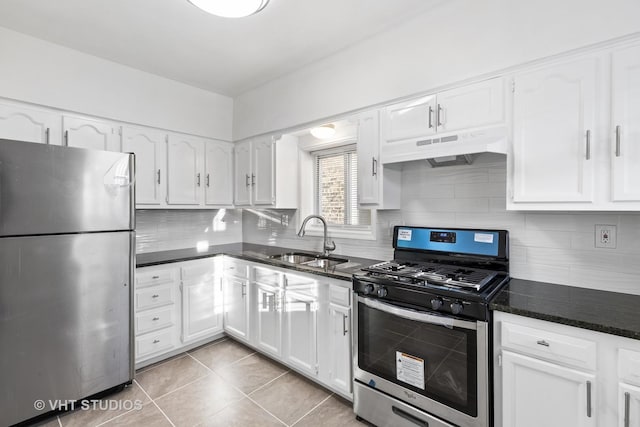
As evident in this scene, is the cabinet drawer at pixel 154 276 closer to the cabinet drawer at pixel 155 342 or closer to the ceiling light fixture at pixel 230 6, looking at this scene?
the cabinet drawer at pixel 155 342

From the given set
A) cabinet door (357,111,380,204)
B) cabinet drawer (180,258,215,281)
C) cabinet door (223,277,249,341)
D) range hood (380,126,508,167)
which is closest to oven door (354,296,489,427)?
cabinet door (357,111,380,204)

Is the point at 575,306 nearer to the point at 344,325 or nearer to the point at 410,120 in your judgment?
the point at 344,325

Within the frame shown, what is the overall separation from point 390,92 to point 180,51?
182 centimetres

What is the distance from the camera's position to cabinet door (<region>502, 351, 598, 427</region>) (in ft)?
4.21

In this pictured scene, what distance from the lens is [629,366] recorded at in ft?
3.91

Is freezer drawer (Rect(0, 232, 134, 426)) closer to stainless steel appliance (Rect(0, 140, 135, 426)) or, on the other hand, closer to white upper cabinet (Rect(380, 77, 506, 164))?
stainless steel appliance (Rect(0, 140, 135, 426))

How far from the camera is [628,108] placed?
4.58 feet

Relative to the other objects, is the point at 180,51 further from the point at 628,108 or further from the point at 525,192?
the point at 628,108

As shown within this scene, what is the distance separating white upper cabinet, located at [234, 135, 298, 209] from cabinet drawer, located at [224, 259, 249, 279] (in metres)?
0.66

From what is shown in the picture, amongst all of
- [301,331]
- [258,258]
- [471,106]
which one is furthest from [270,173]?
[471,106]

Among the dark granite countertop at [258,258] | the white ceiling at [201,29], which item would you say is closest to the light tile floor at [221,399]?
the dark granite countertop at [258,258]

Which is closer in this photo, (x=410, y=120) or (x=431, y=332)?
(x=431, y=332)

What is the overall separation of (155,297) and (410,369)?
218 centimetres

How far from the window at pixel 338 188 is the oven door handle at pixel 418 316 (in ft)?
3.36
